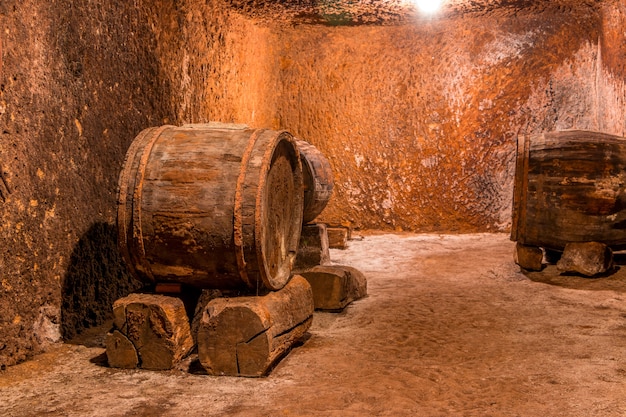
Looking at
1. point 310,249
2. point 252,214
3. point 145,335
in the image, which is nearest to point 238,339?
point 145,335

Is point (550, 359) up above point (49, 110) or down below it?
below

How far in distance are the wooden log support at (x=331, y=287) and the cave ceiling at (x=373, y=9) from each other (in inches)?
126

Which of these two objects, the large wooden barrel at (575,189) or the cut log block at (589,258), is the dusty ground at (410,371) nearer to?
the cut log block at (589,258)

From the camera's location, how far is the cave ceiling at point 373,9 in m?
6.41

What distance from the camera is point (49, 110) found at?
3.10m

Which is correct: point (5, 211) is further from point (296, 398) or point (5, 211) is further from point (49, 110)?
point (296, 398)

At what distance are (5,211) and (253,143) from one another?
1.12 metres

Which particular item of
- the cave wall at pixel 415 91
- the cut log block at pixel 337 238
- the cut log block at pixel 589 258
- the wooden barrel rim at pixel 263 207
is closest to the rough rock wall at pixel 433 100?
the cave wall at pixel 415 91

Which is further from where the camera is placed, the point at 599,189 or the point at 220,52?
the point at 220,52

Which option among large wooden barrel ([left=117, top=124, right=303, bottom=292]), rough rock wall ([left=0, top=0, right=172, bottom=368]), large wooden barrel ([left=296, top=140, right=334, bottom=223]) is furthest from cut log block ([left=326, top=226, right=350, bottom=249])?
large wooden barrel ([left=117, top=124, right=303, bottom=292])

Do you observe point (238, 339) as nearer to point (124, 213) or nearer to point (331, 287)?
point (124, 213)

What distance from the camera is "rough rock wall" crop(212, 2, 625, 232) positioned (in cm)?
705

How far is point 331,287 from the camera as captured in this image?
3883mm

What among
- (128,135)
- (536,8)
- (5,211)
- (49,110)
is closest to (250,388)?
(5,211)
